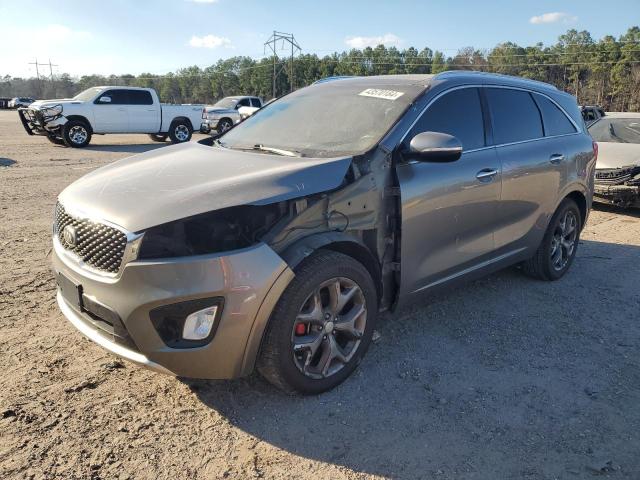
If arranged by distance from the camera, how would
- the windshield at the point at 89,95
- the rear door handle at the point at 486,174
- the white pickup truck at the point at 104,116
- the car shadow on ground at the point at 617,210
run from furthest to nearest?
the windshield at the point at 89,95 < the white pickup truck at the point at 104,116 < the car shadow on ground at the point at 617,210 < the rear door handle at the point at 486,174

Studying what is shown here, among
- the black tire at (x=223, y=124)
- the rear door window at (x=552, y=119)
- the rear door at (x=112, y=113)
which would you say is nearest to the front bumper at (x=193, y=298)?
the rear door window at (x=552, y=119)

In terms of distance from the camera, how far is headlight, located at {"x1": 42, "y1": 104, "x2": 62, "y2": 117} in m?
16.5

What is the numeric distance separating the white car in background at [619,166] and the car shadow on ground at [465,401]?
179 inches

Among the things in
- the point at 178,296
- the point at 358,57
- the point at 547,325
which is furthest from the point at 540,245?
the point at 358,57

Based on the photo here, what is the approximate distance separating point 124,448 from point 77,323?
2.48 ft

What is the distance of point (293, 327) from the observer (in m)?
2.79

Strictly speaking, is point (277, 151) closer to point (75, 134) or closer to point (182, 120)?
point (75, 134)

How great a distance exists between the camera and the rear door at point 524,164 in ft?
13.8

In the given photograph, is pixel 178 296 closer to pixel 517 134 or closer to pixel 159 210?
pixel 159 210

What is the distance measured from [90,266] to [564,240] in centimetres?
449

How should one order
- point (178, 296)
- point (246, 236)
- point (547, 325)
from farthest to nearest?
point (547, 325) < point (246, 236) < point (178, 296)

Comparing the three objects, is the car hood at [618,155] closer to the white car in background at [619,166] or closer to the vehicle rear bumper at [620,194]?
the white car in background at [619,166]

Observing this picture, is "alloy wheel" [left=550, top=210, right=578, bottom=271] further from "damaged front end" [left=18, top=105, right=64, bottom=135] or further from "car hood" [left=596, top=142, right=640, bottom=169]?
"damaged front end" [left=18, top=105, right=64, bottom=135]

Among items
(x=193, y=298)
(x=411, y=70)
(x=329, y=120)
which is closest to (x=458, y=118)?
(x=329, y=120)
